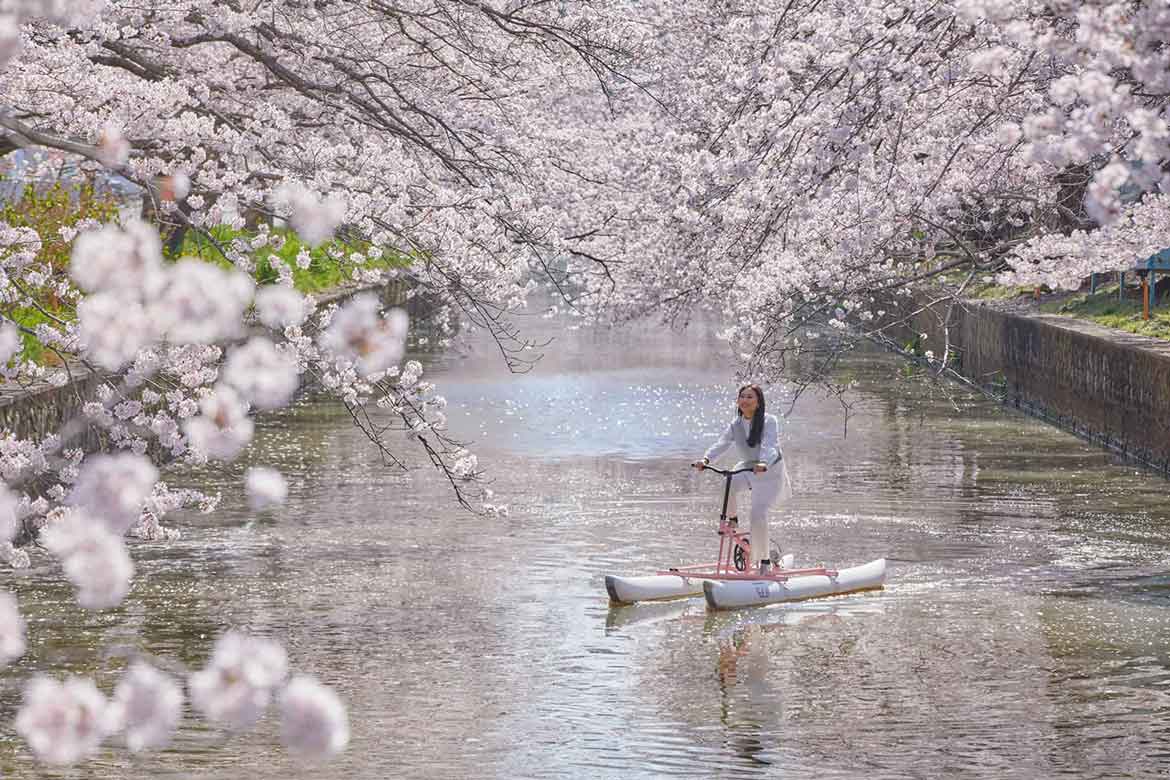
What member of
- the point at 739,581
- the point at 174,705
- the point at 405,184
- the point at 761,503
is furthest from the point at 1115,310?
the point at 174,705

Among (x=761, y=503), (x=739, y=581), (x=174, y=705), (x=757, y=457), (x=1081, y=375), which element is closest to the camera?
(x=174, y=705)

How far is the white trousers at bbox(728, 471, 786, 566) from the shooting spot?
568 inches

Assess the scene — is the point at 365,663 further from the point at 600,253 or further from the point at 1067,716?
the point at 600,253

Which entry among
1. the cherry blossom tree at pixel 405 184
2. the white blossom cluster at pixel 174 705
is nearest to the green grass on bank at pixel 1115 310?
the cherry blossom tree at pixel 405 184

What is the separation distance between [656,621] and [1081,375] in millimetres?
12432

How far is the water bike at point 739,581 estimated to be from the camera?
13.7 m

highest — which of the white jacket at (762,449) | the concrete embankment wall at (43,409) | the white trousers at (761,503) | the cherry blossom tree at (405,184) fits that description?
the cherry blossom tree at (405,184)

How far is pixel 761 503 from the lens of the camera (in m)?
14.5

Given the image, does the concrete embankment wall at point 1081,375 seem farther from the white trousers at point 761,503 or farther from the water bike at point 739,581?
the water bike at point 739,581

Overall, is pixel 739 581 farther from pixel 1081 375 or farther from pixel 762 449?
pixel 1081 375

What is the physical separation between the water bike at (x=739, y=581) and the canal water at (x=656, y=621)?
0.37ft

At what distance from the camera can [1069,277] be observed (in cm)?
1284

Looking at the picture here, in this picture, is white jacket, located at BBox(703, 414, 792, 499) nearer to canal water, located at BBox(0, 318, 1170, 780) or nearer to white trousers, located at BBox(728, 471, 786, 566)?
white trousers, located at BBox(728, 471, 786, 566)

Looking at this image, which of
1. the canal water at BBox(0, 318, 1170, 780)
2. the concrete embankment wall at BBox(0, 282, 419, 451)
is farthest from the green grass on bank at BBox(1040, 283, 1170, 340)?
the concrete embankment wall at BBox(0, 282, 419, 451)
